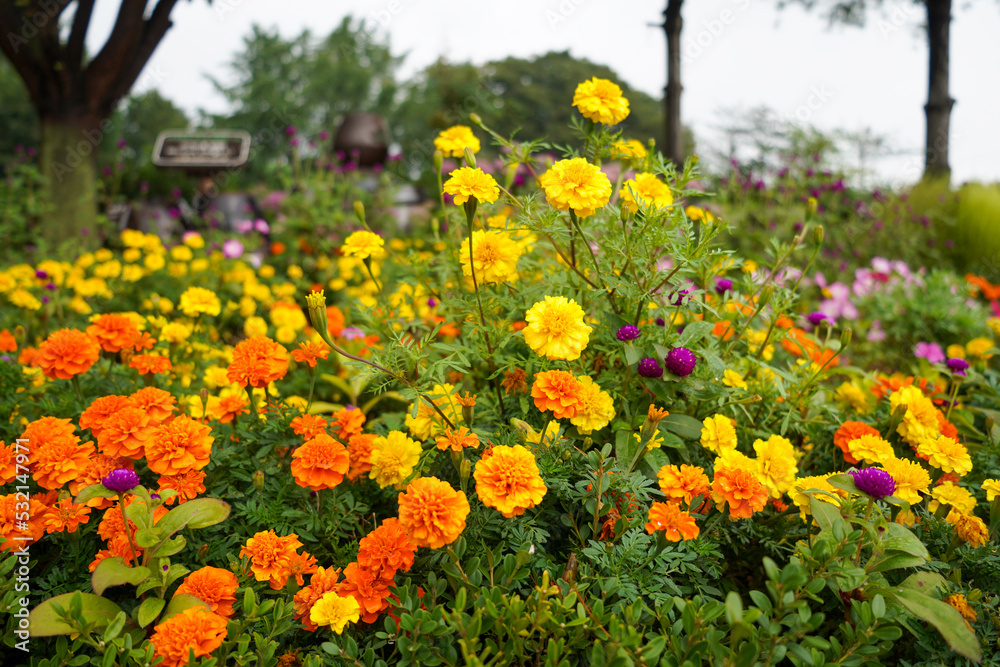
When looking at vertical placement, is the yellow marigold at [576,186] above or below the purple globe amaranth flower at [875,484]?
above

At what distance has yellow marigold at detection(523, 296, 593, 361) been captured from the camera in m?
1.13

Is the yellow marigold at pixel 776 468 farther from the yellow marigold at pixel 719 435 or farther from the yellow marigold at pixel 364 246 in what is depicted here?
the yellow marigold at pixel 364 246

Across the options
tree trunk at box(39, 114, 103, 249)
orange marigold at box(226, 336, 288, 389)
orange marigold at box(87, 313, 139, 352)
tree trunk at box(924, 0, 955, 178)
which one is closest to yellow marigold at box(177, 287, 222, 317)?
orange marigold at box(87, 313, 139, 352)

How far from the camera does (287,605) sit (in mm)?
1064

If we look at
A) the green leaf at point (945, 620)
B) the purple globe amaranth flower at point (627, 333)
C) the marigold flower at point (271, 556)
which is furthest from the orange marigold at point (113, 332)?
the green leaf at point (945, 620)

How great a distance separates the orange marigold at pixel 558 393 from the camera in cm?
115

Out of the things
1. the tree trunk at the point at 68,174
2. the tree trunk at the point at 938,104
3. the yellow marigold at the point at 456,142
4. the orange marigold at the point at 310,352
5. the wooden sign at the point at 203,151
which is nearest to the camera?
the orange marigold at the point at 310,352

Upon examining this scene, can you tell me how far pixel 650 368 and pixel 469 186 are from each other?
54 cm

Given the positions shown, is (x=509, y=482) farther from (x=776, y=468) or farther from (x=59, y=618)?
(x=59, y=618)

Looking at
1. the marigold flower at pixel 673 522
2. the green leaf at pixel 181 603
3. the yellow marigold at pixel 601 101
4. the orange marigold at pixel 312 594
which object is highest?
the yellow marigold at pixel 601 101

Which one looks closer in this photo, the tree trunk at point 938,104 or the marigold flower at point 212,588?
the marigold flower at point 212,588

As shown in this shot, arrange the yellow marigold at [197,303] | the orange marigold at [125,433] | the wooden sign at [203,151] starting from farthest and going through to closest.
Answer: the wooden sign at [203,151] → the yellow marigold at [197,303] → the orange marigold at [125,433]

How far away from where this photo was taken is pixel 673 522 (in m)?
1.11

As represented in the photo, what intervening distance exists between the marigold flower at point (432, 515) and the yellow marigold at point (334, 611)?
0.66 feet
